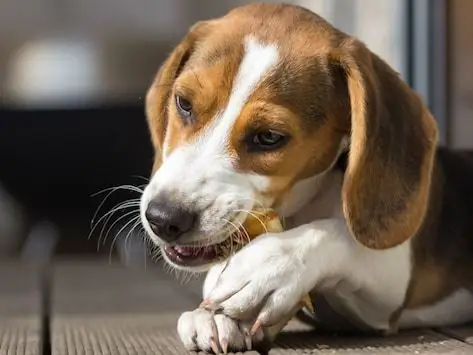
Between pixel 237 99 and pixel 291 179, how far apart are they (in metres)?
0.17

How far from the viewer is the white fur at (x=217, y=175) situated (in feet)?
5.07

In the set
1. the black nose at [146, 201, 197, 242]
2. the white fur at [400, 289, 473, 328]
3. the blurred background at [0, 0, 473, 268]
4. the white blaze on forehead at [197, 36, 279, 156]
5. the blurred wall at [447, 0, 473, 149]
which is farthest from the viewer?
the blurred background at [0, 0, 473, 268]

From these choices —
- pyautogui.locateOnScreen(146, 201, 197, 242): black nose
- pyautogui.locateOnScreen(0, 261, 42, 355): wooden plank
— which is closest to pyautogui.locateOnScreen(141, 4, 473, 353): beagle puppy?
pyautogui.locateOnScreen(146, 201, 197, 242): black nose

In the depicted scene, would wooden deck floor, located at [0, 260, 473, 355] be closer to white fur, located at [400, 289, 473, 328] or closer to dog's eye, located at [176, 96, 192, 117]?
white fur, located at [400, 289, 473, 328]

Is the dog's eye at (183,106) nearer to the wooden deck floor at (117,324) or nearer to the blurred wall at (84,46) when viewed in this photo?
the wooden deck floor at (117,324)

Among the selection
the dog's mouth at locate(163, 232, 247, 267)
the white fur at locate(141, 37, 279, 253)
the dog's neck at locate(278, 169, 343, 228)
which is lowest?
the dog's mouth at locate(163, 232, 247, 267)

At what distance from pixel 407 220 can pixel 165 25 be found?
3.06 meters

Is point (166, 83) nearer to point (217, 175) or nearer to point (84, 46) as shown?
point (217, 175)

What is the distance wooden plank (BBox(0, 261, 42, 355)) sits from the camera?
1.70 m

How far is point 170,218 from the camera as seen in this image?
1.52m

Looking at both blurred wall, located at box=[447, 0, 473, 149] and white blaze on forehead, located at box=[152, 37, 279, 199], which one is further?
blurred wall, located at box=[447, 0, 473, 149]

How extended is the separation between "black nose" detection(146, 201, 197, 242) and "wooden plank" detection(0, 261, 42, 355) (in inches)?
12.2

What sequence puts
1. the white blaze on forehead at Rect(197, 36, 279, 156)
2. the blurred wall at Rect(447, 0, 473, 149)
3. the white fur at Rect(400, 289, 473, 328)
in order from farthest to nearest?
the blurred wall at Rect(447, 0, 473, 149) < the white fur at Rect(400, 289, 473, 328) < the white blaze on forehead at Rect(197, 36, 279, 156)

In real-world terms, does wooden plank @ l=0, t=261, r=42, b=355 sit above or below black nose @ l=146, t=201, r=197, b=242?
below
